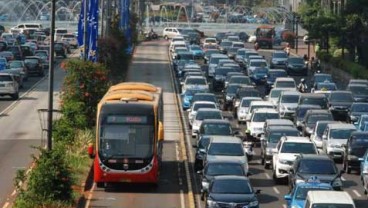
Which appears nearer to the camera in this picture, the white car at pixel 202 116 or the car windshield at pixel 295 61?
the white car at pixel 202 116

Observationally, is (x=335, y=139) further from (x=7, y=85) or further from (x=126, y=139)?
(x=7, y=85)

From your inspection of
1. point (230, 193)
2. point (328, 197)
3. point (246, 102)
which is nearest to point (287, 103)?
point (246, 102)

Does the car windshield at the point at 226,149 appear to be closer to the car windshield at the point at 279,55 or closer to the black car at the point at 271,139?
the black car at the point at 271,139

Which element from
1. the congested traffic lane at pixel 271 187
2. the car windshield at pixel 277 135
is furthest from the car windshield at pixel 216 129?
the car windshield at pixel 277 135

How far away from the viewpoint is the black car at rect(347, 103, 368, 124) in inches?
2233

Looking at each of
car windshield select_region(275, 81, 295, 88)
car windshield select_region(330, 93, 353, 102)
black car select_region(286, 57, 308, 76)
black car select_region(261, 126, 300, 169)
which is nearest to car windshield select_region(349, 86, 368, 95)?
car windshield select_region(275, 81, 295, 88)

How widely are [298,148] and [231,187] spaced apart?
27.1ft

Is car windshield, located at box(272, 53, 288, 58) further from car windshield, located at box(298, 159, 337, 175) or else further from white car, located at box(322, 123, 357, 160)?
car windshield, located at box(298, 159, 337, 175)

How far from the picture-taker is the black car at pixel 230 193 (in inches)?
1291

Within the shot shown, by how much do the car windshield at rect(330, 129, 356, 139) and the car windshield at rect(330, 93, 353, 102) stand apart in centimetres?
1467

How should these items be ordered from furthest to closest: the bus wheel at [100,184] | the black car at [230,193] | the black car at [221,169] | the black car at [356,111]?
the black car at [356,111]
the bus wheel at [100,184]
the black car at [221,169]
the black car at [230,193]

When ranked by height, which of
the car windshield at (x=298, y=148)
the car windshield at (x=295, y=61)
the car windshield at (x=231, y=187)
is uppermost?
the car windshield at (x=231, y=187)

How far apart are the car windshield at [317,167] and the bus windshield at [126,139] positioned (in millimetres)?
4389

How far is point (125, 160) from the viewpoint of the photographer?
37031mm
